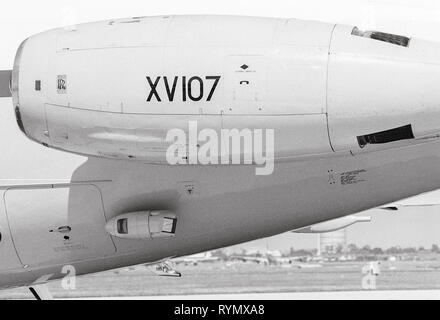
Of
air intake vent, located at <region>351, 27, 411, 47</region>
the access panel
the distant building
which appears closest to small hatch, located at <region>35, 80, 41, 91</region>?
the access panel

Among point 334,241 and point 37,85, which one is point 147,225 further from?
point 334,241

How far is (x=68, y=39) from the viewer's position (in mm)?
6578

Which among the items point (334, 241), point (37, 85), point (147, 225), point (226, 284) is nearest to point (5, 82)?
point (37, 85)

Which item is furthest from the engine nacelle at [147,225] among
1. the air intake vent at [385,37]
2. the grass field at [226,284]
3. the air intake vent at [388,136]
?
the grass field at [226,284]

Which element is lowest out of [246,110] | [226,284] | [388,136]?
[226,284]

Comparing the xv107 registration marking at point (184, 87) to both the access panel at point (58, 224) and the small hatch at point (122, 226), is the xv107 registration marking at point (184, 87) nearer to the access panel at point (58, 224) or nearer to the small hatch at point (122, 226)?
the small hatch at point (122, 226)

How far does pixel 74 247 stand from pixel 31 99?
6.64ft

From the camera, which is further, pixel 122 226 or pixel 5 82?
pixel 5 82

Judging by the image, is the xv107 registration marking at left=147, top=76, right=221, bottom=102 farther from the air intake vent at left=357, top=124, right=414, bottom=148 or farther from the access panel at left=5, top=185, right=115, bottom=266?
the access panel at left=5, top=185, right=115, bottom=266

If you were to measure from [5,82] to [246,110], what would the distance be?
278 centimetres

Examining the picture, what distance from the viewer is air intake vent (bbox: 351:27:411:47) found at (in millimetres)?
6148

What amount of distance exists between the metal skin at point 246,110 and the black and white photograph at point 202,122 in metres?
0.01

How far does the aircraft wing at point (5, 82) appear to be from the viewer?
759 cm

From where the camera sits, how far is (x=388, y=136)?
6.14 metres
